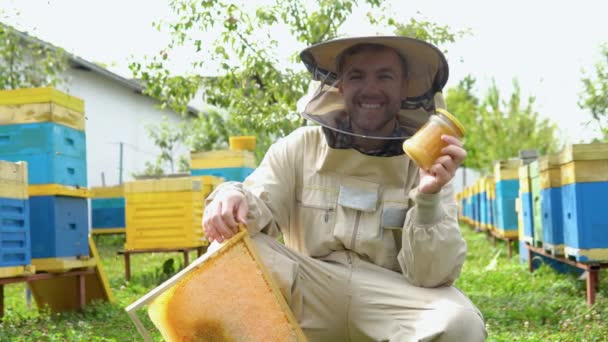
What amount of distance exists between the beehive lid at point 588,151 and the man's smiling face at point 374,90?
92.8 inches

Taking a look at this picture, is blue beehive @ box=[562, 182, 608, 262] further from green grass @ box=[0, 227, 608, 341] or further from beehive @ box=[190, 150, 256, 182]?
beehive @ box=[190, 150, 256, 182]

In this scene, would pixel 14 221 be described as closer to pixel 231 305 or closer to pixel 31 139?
pixel 31 139

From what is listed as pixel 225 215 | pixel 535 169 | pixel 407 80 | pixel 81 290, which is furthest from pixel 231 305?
pixel 535 169

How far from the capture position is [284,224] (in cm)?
261

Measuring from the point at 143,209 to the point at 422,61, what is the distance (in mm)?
5220

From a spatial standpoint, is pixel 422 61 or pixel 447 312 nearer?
pixel 447 312

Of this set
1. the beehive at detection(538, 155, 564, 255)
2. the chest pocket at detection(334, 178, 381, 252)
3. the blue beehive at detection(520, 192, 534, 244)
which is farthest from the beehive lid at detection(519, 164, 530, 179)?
the chest pocket at detection(334, 178, 381, 252)

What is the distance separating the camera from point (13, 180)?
4359 mm

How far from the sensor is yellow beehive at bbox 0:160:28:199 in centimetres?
426

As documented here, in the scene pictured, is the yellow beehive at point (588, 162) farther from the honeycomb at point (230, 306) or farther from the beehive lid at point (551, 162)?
the honeycomb at point (230, 306)

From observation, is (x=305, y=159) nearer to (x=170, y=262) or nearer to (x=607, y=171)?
(x=607, y=171)

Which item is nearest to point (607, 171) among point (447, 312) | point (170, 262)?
point (447, 312)

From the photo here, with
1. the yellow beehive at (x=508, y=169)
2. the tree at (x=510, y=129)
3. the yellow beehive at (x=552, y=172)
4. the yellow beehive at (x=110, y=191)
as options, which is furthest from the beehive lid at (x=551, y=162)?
the tree at (x=510, y=129)

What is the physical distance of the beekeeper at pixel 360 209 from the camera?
7.45 ft
